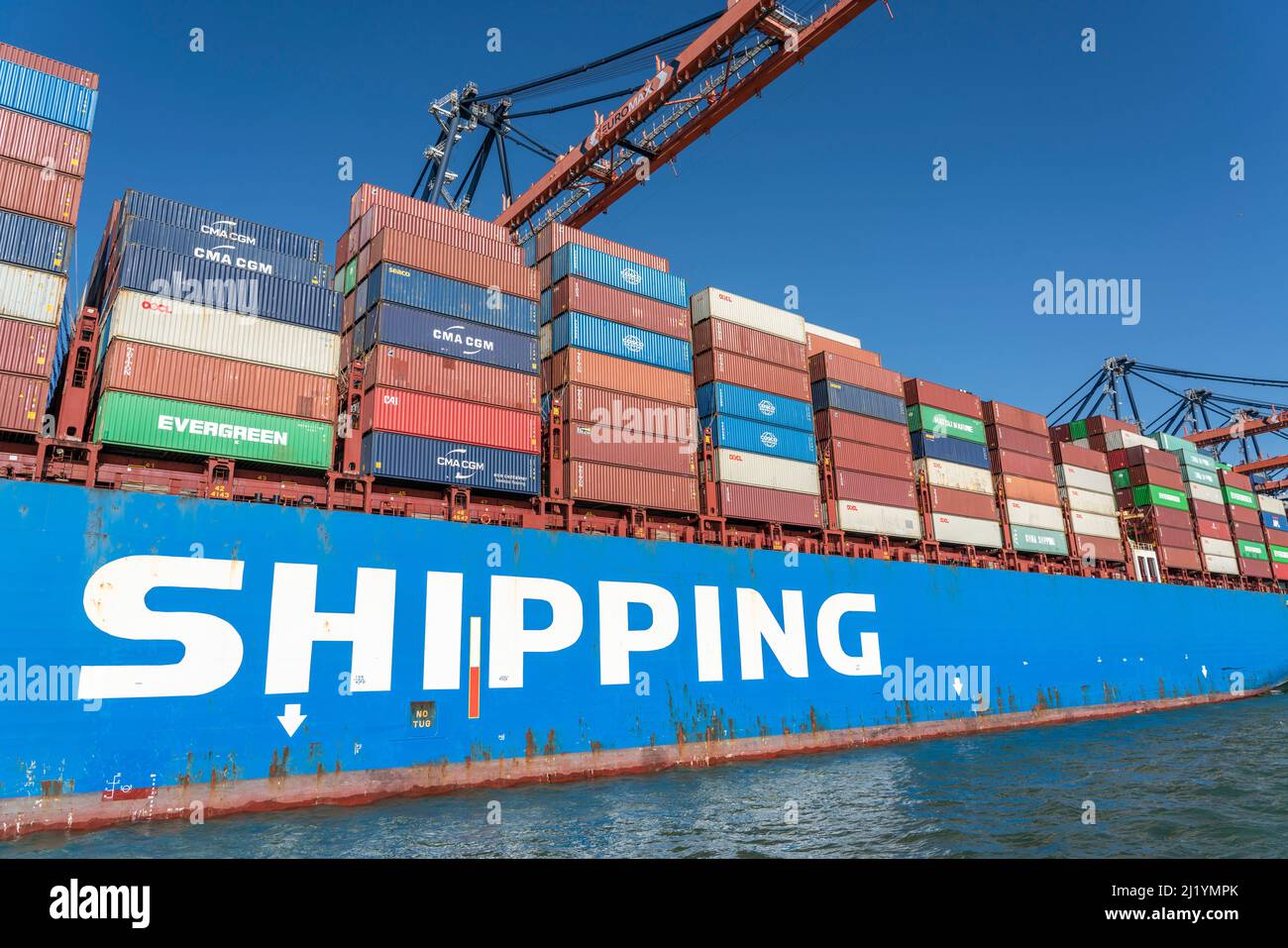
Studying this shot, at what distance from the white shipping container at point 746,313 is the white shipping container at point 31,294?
22.5 meters

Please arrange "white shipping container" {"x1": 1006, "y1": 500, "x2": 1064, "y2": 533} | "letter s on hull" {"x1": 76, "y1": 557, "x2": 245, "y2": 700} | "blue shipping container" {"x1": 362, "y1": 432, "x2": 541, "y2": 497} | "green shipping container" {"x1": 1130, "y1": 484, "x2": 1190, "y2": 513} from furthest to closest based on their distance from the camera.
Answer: "green shipping container" {"x1": 1130, "y1": 484, "x2": 1190, "y2": 513}
"white shipping container" {"x1": 1006, "y1": 500, "x2": 1064, "y2": 533}
"blue shipping container" {"x1": 362, "y1": 432, "x2": 541, "y2": 497}
"letter s on hull" {"x1": 76, "y1": 557, "x2": 245, "y2": 700}

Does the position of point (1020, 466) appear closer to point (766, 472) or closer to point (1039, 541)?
point (1039, 541)

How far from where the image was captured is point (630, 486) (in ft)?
90.9

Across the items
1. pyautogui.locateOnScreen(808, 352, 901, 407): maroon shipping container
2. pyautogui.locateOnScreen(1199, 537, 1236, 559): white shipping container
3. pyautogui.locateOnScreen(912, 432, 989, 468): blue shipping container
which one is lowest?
pyautogui.locateOnScreen(1199, 537, 1236, 559): white shipping container

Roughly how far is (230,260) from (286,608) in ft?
36.2

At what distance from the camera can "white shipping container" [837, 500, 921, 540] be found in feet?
112

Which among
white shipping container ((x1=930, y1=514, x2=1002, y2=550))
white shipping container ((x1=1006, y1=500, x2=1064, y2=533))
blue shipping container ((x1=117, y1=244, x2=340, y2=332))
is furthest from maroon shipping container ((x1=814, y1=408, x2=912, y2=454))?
blue shipping container ((x1=117, y1=244, x2=340, y2=332))

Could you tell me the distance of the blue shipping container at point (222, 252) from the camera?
21433 millimetres

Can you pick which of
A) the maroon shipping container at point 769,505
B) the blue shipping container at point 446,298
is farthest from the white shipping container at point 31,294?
the maroon shipping container at point 769,505

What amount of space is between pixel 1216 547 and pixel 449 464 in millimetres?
56815

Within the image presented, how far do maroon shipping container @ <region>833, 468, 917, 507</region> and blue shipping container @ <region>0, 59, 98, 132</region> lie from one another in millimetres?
29697

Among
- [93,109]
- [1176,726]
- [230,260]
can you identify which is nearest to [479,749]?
[230,260]

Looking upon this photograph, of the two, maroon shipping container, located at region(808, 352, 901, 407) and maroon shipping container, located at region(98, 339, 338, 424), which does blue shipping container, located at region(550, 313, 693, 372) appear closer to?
maroon shipping container, located at region(808, 352, 901, 407)

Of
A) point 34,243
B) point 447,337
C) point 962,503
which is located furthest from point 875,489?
point 34,243
